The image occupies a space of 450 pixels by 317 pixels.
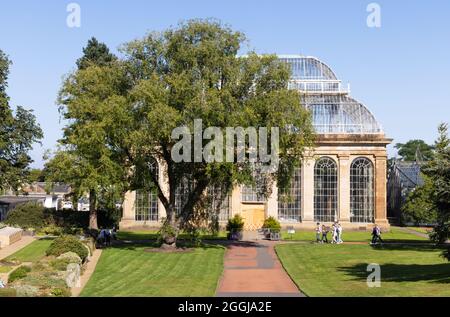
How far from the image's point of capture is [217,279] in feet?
93.0

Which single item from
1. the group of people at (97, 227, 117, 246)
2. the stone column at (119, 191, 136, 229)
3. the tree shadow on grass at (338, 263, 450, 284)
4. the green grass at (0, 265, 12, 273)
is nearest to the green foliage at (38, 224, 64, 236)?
the group of people at (97, 227, 117, 246)

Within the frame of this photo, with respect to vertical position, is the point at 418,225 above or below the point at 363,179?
below

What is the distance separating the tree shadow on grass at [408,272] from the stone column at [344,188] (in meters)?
28.7

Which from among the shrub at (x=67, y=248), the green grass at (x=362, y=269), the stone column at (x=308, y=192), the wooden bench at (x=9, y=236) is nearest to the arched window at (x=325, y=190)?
the stone column at (x=308, y=192)

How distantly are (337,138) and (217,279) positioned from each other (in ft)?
121

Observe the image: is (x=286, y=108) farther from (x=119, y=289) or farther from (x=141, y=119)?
(x=119, y=289)

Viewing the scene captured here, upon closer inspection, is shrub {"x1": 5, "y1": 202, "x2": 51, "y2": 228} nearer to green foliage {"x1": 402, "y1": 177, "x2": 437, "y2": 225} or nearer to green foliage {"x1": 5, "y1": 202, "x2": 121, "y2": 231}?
green foliage {"x1": 5, "y1": 202, "x2": 121, "y2": 231}

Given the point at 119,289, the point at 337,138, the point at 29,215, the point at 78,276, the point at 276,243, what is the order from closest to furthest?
the point at 119,289, the point at 78,276, the point at 276,243, the point at 29,215, the point at 337,138

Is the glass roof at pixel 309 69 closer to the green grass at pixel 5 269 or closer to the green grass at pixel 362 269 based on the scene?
the green grass at pixel 362 269

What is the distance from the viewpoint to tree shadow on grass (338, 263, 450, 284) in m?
26.4

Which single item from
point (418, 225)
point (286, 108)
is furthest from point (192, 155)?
point (418, 225)

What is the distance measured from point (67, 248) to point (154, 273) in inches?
206

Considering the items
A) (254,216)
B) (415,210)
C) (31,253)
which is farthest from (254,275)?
(415,210)

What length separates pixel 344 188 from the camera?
6209 cm
